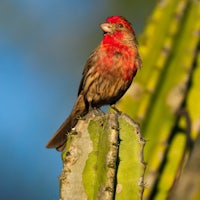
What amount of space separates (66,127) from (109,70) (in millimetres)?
559

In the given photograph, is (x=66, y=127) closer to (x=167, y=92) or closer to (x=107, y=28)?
(x=107, y=28)

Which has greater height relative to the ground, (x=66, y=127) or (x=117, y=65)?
(x=117, y=65)

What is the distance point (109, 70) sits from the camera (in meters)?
5.95

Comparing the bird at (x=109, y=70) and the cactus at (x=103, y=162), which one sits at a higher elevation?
the bird at (x=109, y=70)

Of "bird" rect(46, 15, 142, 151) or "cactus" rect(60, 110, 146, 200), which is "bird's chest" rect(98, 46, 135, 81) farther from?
"cactus" rect(60, 110, 146, 200)

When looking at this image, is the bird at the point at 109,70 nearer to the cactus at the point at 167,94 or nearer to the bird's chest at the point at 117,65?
the bird's chest at the point at 117,65

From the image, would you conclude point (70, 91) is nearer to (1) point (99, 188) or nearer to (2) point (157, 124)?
(2) point (157, 124)

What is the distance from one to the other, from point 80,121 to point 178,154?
4.91 feet

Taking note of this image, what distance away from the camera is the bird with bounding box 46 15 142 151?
594cm

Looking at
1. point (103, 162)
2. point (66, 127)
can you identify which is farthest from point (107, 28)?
point (103, 162)

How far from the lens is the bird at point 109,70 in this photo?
19.5 feet

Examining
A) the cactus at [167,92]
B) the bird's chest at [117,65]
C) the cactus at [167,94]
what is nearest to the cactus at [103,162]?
the cactus at [167,94]

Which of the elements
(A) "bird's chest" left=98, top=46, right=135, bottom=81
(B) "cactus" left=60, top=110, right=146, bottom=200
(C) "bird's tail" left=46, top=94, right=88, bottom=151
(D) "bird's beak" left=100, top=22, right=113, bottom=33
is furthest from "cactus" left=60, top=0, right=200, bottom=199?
(B) "cactus" left=60, top=110, right=146, bottom=200

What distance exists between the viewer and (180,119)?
5449 millimetres
